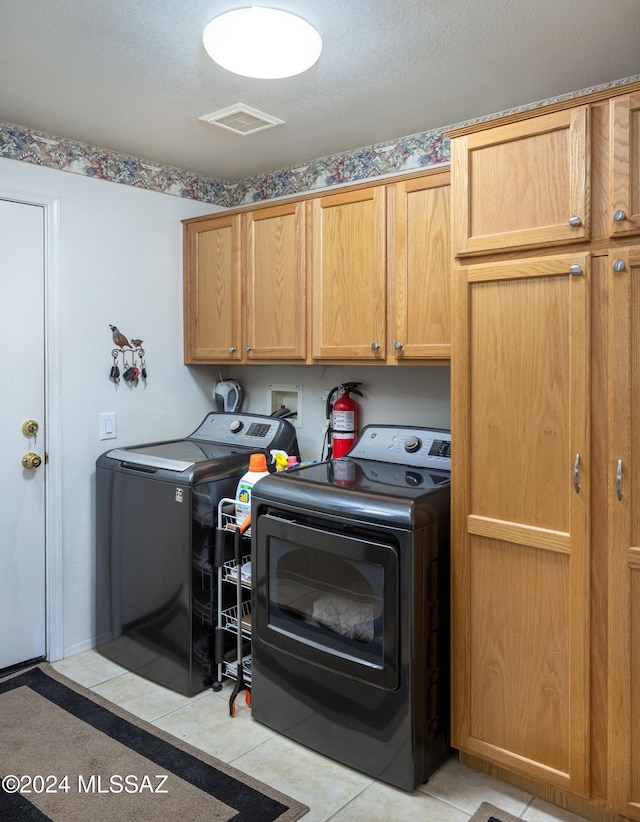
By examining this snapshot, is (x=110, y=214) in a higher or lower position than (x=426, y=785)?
Result: higher

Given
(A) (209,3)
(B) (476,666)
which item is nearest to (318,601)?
(B) (476,666)

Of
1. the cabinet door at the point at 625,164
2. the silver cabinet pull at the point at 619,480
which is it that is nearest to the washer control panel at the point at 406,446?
the silver cabinet pull at the point at 619,480

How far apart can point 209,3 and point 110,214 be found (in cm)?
146

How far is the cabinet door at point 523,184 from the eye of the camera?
1.77 meters

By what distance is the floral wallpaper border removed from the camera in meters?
2.72

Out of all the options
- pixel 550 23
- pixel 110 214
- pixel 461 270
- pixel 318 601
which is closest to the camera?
pixel 550 23

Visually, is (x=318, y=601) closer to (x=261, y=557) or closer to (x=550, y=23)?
(x=261, y=557)

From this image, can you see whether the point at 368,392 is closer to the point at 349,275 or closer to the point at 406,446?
the point at 406,446

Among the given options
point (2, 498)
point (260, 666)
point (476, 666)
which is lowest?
point (260, 666)

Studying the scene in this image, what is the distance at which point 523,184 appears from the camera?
1.87 meters

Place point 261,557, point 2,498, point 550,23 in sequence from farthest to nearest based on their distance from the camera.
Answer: point 2,498 → point 261,557 → point 550,23

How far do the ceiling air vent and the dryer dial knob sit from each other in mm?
1398

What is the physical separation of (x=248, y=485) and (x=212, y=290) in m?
1.13

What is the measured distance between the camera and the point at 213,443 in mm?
3188
